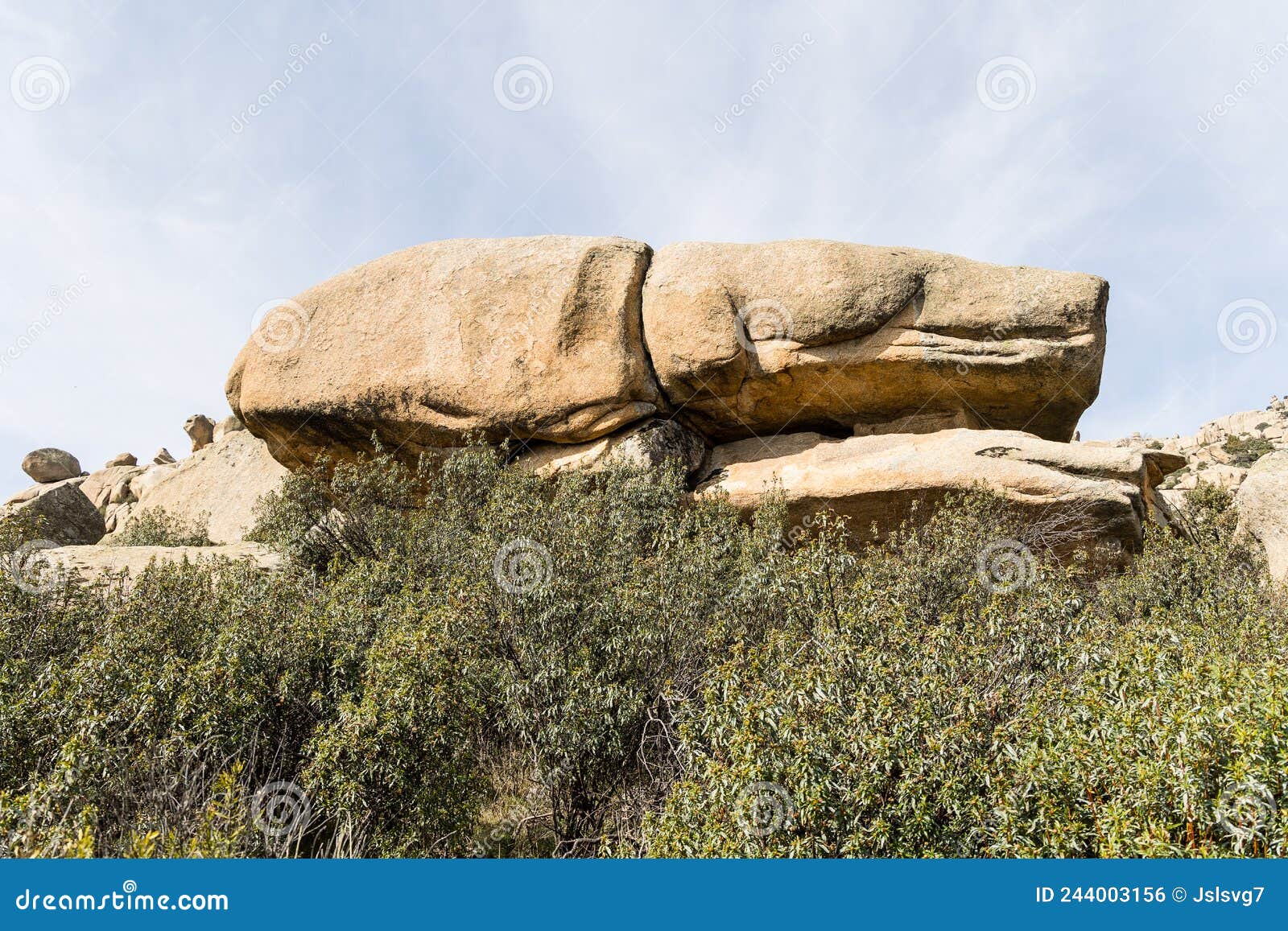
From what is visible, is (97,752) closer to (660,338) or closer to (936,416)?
(660,338)

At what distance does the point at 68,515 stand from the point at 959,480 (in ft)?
82.6

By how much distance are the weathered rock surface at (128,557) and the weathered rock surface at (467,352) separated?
3455 mm

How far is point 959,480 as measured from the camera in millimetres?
15102

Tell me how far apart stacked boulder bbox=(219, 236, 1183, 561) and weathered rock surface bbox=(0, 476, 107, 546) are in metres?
11.5

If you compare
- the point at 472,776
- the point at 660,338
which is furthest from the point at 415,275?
the point at 472,776

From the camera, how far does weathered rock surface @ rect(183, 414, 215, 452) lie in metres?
38.5
